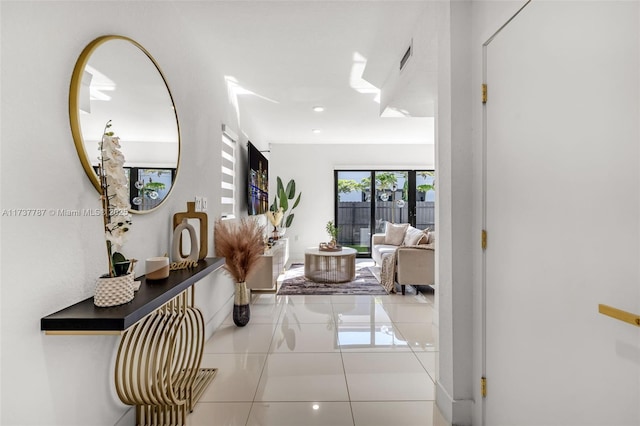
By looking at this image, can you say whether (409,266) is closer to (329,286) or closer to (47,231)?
(329,286)

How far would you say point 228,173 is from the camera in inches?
150

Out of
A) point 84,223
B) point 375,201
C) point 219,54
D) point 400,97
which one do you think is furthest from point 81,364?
point 375,201

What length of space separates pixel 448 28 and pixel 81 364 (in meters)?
2.41

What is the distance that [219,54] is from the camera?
3.02 metres

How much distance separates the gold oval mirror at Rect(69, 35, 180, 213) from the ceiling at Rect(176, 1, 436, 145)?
32.1 inches

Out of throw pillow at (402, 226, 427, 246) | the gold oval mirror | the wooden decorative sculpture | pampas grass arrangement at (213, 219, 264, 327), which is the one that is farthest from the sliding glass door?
the gold oval mirror

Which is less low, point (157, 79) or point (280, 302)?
point (157, 79)

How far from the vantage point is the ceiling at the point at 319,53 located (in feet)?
7.70

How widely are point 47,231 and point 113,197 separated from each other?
0.82 feet

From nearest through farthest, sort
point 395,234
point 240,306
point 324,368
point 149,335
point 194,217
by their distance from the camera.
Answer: point 149,335, point 194,217, point 324,368, point 240,306, point 395,234

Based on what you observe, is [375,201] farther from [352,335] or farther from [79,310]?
[79,310]

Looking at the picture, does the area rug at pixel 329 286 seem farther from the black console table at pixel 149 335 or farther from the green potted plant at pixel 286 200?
the black console table at pixel 149 335

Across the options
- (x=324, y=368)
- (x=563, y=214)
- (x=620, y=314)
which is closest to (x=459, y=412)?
(x=324, y=368)

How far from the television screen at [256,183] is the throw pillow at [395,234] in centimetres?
264
